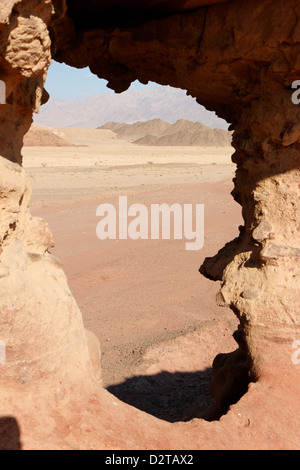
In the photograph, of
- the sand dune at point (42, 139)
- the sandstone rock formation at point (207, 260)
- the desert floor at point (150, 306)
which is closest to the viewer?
the sandstone rock formation at point (207, 260)

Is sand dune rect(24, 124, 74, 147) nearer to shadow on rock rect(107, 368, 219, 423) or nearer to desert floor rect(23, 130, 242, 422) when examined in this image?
desert floor rect(23, 130, 242, 422)

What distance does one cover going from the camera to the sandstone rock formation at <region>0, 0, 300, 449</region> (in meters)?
2.76

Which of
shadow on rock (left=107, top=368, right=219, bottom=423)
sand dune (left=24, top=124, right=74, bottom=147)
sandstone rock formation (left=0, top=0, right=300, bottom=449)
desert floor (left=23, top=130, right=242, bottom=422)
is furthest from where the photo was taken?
sand dune (left=24, top=124, right=74, bottom=147)

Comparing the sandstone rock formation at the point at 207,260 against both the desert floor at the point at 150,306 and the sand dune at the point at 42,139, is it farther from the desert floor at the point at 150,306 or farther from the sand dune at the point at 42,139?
the sand dune at the point at 42,139

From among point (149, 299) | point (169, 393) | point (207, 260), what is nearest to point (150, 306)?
point (149, 299)

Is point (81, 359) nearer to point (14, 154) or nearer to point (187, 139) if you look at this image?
point (14, 154)

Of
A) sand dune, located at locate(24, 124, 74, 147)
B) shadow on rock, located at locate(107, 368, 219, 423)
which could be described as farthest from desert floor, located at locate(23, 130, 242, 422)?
sand dune, located at locate(24, 124, 74, 147)

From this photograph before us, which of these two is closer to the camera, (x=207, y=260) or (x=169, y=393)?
(x=207, y=260)

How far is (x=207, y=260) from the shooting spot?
15.2 feet

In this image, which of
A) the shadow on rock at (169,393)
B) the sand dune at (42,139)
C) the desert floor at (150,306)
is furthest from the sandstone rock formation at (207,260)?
the sand dune at (42,139)

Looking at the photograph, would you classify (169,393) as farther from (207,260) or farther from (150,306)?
(150,306)

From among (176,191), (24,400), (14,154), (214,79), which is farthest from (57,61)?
(176,191)

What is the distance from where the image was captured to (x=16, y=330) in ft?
9.17

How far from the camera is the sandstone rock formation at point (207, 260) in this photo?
2758mm
